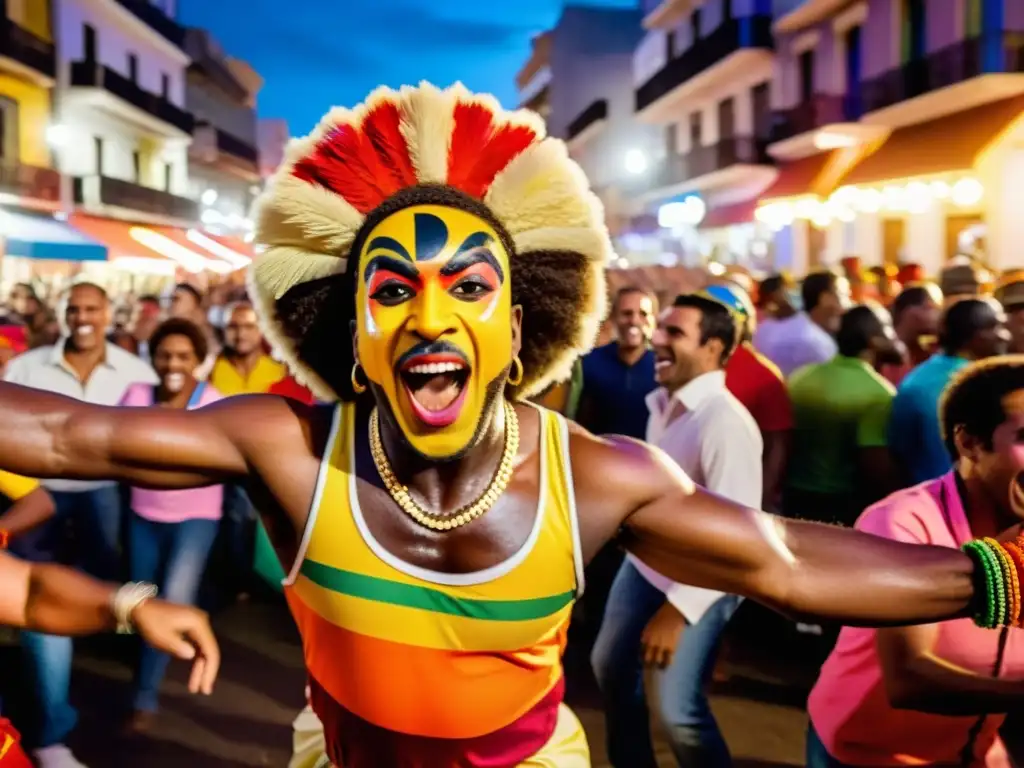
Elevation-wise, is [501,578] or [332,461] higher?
[332,461]

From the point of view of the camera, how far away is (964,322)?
4695mm

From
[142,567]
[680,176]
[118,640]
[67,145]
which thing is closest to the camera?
[142,567]

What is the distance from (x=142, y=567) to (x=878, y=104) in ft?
56.6

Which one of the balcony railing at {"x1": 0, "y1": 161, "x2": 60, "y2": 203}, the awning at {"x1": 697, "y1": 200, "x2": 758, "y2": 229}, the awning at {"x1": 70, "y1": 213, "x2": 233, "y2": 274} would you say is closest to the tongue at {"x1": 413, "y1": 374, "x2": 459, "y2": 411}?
the awning at {"x1": 70, "y1": 213, "x2": 233, "y2": 274}

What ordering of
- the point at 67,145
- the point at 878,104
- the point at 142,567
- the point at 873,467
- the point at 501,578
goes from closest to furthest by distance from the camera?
1. the point at 501,578
2. the point at 142,567
3. the point at 873,467
4. the point at 878,104
5. the point at 67,145

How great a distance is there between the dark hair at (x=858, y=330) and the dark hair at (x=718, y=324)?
1.26 meters

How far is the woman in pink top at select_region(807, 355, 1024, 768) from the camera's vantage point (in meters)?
2.31

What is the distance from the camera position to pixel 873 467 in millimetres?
5137

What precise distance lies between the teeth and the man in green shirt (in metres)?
3.55

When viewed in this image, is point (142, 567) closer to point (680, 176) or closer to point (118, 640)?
point (118, 640)

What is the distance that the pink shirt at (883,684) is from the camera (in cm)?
240

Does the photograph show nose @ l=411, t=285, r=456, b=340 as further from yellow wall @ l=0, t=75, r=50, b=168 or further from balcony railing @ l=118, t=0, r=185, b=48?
balcony railing @ l=118, t=0, r=185, b=48

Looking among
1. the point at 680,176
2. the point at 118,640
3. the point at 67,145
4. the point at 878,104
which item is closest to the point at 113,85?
the point at 67,145

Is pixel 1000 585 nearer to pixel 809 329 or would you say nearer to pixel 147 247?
pixel 809 329
